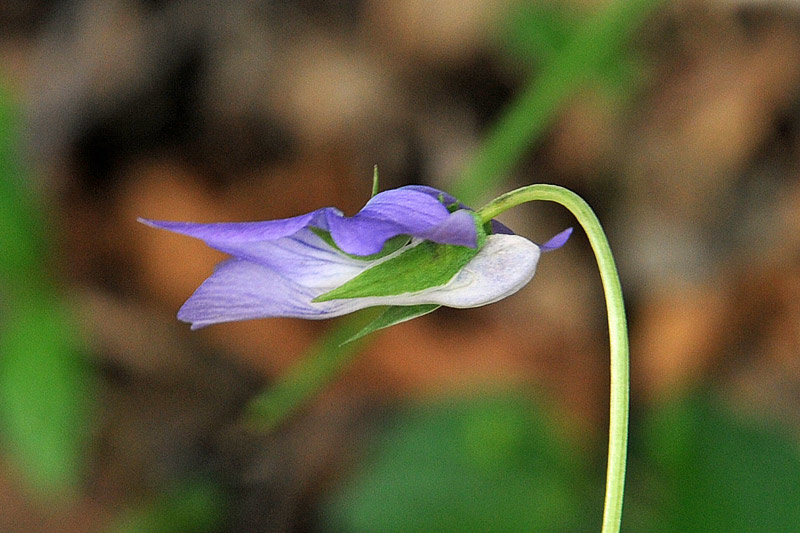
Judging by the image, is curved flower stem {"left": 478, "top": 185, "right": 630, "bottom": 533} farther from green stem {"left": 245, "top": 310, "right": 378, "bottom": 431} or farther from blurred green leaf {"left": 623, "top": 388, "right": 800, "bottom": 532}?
blurred green leaf {"left": 623, "top": 388, "right": 800, "bottom": 532}

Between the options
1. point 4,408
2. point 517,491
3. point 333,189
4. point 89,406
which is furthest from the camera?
point 333,189

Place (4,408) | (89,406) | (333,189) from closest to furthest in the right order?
(4,408) < (89,406) < (333,189)

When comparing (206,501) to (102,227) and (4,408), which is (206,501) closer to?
(4,408)

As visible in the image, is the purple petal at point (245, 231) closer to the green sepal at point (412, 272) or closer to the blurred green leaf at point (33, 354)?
the green sepal at point (412, 272)

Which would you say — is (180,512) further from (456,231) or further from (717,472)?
(456,231)

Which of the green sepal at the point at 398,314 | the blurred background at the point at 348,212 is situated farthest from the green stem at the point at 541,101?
the green sepal at the point at 398,314

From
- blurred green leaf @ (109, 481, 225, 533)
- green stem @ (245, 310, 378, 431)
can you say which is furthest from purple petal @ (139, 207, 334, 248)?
blurred green leaf @ (109, 481, 225, 533)

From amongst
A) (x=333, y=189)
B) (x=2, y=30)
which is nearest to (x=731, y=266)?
(x=333, y=189)
